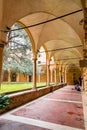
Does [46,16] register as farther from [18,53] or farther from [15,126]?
[15,126]

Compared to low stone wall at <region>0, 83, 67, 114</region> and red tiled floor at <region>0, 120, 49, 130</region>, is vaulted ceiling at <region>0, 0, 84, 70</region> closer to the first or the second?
low stone wall at <region>0, 83, 67, 114</region>

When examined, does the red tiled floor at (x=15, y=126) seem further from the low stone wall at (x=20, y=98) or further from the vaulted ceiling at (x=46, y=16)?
the vaulted ceiling at (x=46, y=16)

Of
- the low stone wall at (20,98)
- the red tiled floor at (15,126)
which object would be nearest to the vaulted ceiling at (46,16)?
the low stone wall at (20,98)

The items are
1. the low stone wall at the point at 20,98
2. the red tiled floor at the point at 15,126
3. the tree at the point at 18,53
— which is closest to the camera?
the red tiled floor at the point at 15,126

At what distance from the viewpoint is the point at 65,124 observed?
13.2 feet

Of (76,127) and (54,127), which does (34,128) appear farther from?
(76,127)

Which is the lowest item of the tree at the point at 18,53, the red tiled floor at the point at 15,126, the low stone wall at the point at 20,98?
the red tiled floor at the point at 15,126

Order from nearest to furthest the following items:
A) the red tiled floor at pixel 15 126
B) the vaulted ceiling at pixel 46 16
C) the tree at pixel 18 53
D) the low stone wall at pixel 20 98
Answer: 1. the red tiled floor at pixel 15 126
2. the vaulted ceiling at pixel 46 16
3. the low stone wall at pixel 20 98
4. the tree at pixel 18 53

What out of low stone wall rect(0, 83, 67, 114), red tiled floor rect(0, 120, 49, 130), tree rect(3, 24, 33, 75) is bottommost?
red tiled floor rect(0, 120, 49, 130)

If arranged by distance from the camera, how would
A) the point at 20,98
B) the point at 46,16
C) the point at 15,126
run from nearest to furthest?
the point at 15,126 < the point at 20,98 < the point at 46,16

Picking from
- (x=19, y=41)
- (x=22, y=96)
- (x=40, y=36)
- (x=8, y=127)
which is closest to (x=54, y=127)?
(x=8, y=127)

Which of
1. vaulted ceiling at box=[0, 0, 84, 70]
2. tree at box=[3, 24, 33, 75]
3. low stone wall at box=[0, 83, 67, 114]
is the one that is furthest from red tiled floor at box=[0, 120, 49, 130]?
tree at box=[3, 24, 33, 75]

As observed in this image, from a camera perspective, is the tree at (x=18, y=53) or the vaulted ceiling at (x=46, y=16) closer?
the vaulted ceiling at (x=46, y=16)

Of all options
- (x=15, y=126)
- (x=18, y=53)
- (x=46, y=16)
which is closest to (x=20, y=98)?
(x=15, y=126)
